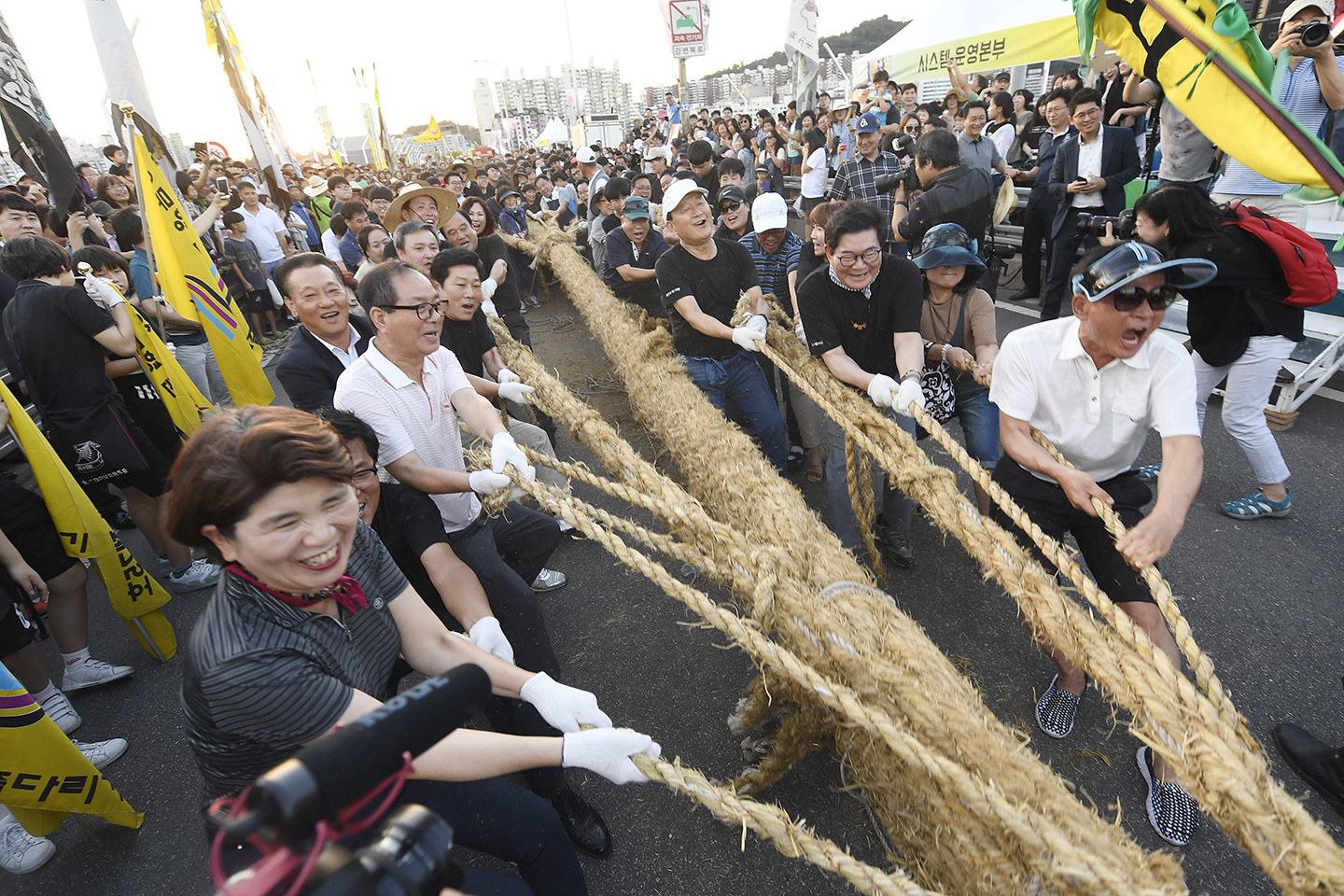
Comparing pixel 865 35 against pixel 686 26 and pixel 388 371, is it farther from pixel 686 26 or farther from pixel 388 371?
pixel 388 371

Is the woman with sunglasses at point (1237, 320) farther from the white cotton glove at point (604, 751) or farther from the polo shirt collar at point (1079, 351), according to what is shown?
the white cotton glove at point (604, 751)

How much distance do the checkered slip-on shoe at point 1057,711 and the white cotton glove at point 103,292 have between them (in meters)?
5.13

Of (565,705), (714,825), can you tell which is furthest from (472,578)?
(714,825)

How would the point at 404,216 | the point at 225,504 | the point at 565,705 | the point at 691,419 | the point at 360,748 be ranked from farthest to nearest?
the point at 404,216
the point at 691,419
the point at 565,705
the point at 225,504
the point at 360,748

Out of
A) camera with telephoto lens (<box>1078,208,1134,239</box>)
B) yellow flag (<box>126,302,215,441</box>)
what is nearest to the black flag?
yellow flag (<box>126,302,215,441</box>)

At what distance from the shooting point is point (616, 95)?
118438mm

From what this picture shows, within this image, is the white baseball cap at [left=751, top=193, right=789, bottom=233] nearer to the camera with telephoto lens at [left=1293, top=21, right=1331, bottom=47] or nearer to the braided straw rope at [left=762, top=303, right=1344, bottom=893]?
the camera with telephoto lens at [left=1293, top=21, right=1331, bottom=47]

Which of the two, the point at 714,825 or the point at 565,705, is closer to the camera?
the point at 565,705

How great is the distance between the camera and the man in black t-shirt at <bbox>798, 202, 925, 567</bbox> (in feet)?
9.80

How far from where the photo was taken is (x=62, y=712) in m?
2.92

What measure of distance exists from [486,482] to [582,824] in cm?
130

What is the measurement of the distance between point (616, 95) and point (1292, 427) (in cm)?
13358

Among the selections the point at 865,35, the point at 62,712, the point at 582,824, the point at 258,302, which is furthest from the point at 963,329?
the point at 865,35

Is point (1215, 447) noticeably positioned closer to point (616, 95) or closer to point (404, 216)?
point (404, 216)
